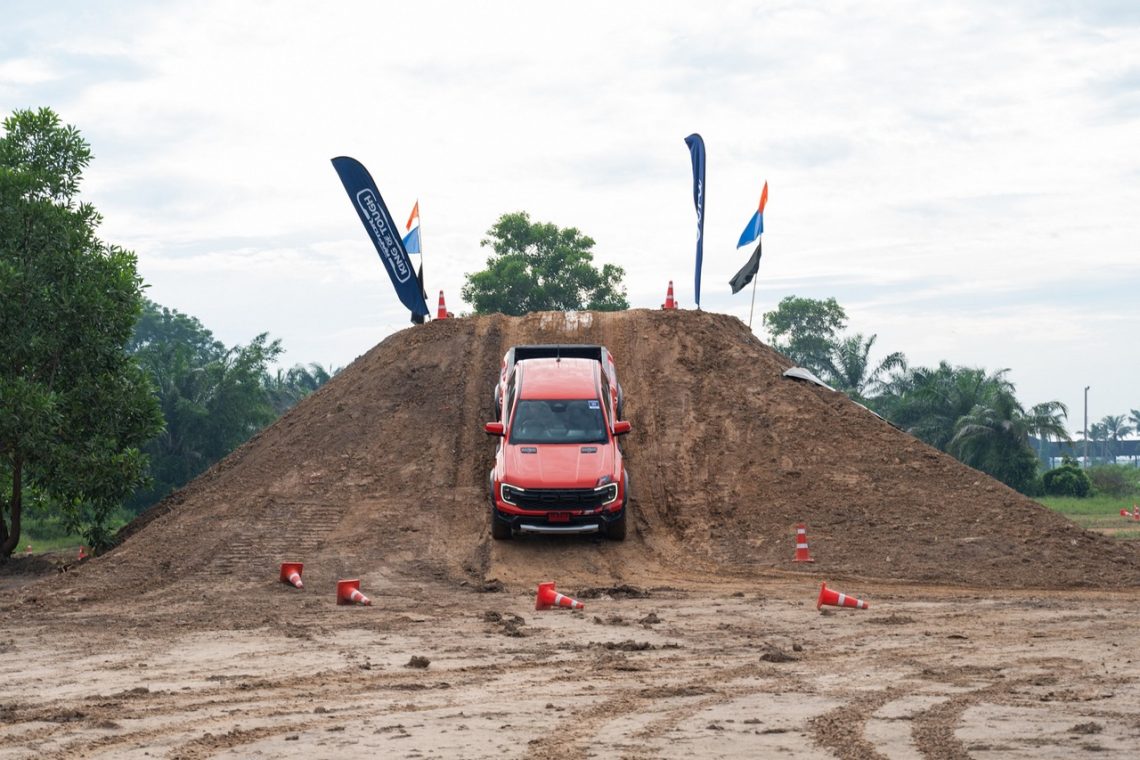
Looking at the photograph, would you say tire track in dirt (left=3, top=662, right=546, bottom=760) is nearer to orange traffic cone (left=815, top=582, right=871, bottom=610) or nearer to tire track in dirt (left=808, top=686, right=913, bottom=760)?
tire track in dirt (left=808, top=686, right=913, bottom=760)

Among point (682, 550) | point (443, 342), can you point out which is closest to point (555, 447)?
point (682, 550)

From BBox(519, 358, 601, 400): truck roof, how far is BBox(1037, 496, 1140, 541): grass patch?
1329cm

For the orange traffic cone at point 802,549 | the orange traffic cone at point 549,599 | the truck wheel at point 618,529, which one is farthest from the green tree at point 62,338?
the orange traffic cone at point 802,549

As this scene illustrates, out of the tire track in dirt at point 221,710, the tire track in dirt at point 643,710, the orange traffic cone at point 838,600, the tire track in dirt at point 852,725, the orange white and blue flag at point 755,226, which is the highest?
the orange white and blue flag at point 755,226

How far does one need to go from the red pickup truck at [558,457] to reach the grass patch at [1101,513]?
13.2 metres

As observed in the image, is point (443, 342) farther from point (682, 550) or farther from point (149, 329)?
point (149, 329)

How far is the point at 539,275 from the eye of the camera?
61906mm

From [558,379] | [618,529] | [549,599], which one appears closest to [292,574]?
[549,599]

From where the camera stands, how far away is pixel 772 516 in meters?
22.1

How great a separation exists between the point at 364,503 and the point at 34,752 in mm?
14691

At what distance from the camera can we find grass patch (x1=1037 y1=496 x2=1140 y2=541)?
31650 mm

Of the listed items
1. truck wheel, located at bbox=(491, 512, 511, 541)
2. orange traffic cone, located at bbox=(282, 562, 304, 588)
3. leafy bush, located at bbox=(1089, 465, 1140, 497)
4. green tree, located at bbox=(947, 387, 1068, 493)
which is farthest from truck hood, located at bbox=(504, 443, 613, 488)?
leafy bush, located at bbox=(1089, 465, 1140, 497)

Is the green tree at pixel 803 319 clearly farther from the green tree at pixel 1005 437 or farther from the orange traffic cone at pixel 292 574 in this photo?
the orange traffic cone at pixel 292 574

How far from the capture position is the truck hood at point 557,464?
20328mm
